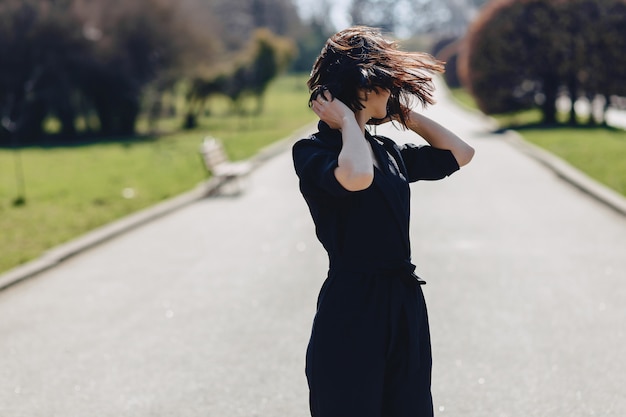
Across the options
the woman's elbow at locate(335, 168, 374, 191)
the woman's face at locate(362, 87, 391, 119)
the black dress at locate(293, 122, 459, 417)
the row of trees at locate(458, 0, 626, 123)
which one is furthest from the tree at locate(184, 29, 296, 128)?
the woman's elbow at locate(335, 168, 374, 191)

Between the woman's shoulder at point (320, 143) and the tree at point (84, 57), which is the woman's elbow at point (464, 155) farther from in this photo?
the tree at point (84, 57)

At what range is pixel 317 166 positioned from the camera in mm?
2705

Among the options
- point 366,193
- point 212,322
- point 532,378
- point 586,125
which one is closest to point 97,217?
point 212,322

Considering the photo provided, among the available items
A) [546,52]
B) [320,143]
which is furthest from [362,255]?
[546,52]

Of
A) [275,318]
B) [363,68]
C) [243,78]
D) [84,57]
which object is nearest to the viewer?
[363,68]

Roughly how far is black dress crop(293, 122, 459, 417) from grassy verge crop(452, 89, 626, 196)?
940 cm

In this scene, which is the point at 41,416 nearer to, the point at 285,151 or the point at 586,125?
the point at 285,151

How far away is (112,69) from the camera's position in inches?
1147

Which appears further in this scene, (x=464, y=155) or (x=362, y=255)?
(x=464, y=155)

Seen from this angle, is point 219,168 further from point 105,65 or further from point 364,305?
point 105,65

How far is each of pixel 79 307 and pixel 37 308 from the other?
0.33 meters

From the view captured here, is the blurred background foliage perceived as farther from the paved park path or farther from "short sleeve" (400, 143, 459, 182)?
"short sleeve" (400, 143, 459, 182)

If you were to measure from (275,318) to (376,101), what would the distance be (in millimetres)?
3602

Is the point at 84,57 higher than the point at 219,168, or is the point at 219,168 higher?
the point at 84,57
